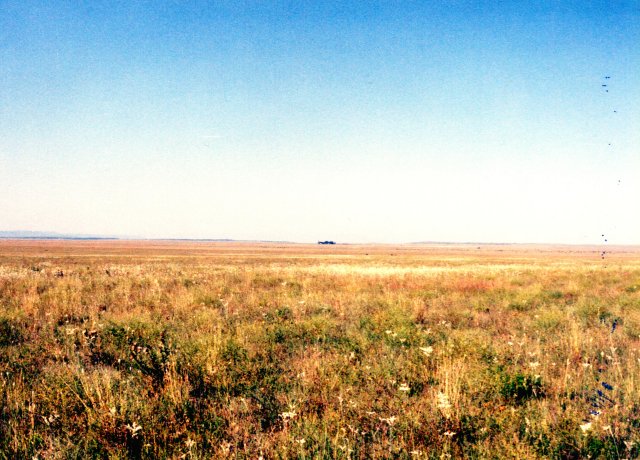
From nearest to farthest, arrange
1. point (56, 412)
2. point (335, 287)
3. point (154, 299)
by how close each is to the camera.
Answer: point (56, 412) < point (154, 299) < point (335, 287)

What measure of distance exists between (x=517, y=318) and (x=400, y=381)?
20.0 feet

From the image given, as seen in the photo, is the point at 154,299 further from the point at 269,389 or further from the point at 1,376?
the point at 269,389

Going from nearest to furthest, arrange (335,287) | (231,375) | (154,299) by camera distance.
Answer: (231,375) < (154,299) < (335,287)

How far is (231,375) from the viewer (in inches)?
192

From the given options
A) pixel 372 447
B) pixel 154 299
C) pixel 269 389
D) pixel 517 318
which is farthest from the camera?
pixel 154 299

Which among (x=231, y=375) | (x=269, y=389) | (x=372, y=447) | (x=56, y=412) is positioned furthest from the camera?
(x=231, y=375)

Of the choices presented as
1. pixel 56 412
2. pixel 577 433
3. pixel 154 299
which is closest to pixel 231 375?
pixel 56 412

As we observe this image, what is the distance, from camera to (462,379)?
459 centimetres

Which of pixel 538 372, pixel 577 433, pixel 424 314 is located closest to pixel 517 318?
pixel 424 314

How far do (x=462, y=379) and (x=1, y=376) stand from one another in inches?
226

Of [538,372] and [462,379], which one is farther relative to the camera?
[538,372]

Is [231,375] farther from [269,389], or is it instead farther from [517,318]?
[517,318]

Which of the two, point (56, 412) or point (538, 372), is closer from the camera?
point (56, 412)

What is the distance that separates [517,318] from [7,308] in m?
13.1
